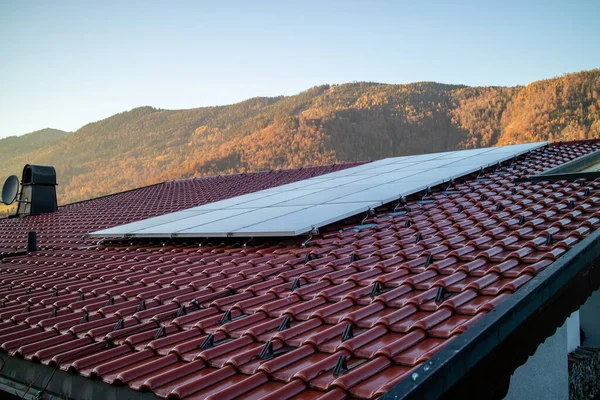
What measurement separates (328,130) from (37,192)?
47.2 m

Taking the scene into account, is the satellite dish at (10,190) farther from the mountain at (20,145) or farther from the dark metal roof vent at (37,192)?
the mountain at (20,145)

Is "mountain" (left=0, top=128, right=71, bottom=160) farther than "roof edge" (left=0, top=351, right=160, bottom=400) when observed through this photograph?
Yes

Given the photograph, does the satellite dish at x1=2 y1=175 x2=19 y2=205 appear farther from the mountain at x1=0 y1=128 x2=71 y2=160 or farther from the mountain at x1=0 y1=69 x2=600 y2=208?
the mountain at x1=0 y1=128 x2=71 y2=160

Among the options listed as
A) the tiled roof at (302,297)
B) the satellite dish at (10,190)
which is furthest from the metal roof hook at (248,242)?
the satellite dish at (10,190)

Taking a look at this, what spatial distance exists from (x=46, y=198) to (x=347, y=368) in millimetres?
17142

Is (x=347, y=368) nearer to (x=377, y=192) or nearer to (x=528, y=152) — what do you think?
(x=377, y=192)

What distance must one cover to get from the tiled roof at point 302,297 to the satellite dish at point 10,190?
10417mm

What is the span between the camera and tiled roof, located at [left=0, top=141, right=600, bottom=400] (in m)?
3.40

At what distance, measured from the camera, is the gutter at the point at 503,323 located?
7.90 ft

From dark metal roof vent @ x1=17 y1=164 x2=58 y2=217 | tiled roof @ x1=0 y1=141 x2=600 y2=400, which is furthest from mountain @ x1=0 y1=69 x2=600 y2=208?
tiled roof @ x1=0 y1=141 x2=600 y2=400

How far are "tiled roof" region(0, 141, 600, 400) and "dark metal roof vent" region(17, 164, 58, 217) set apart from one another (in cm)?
968

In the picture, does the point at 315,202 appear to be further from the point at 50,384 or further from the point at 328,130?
the point at 328,130

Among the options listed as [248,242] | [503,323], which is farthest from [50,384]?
[248,242]

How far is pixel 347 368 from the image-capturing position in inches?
126
